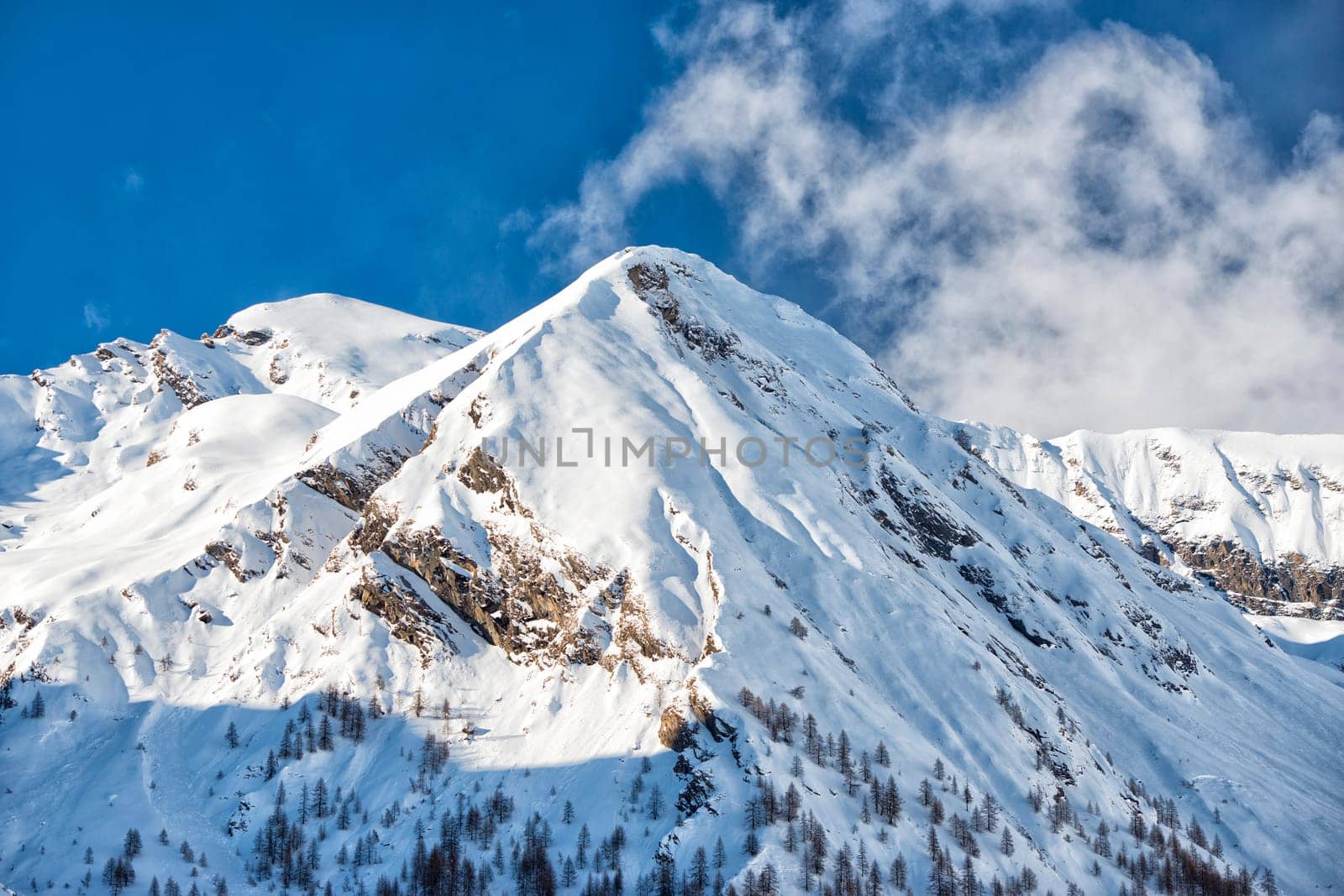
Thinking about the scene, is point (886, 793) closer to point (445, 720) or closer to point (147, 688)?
point (445, 720)

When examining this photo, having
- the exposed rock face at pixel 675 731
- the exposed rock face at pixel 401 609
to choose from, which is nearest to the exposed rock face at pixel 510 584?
the exposed rock face at pixel 401 609

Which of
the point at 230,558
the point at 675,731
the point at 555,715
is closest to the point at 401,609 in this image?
the point at 555,715

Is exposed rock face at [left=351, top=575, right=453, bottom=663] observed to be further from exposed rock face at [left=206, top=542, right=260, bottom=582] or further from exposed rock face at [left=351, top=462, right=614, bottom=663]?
exposed rock face at [left=206, top=542, right=260, bottom=582]

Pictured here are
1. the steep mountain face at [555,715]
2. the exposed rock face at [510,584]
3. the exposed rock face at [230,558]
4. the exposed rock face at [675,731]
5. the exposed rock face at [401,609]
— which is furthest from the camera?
the exposed rock face at [230,558]

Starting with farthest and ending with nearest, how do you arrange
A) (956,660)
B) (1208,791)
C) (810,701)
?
(1208,791), (956,660), (810,701)

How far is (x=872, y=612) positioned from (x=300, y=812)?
92447 millimetres

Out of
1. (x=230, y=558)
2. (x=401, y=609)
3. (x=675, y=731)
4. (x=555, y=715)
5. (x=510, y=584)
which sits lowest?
(x=675, y=731)

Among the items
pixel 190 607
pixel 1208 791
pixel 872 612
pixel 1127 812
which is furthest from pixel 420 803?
pixel 1208 791

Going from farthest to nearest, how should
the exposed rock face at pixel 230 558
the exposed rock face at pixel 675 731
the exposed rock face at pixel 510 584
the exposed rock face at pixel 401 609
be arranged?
the exposed rock face at pixel 230 558
the exposed rock face at pixel 401 609
the exposed rock face at pixel 510 584
the exposed rock face at pixel 675 731

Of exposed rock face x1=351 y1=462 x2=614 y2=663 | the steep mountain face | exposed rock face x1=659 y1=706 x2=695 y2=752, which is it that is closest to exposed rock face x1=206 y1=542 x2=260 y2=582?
the steep mountain face

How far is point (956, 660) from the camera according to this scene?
7210 inches

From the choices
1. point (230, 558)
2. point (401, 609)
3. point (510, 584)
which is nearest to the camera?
point (510, 584)

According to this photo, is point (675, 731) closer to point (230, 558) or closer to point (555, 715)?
point (555, 715)

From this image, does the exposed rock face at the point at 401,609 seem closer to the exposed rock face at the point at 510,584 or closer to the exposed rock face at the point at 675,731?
the exposed rock face at the point at 510,584
